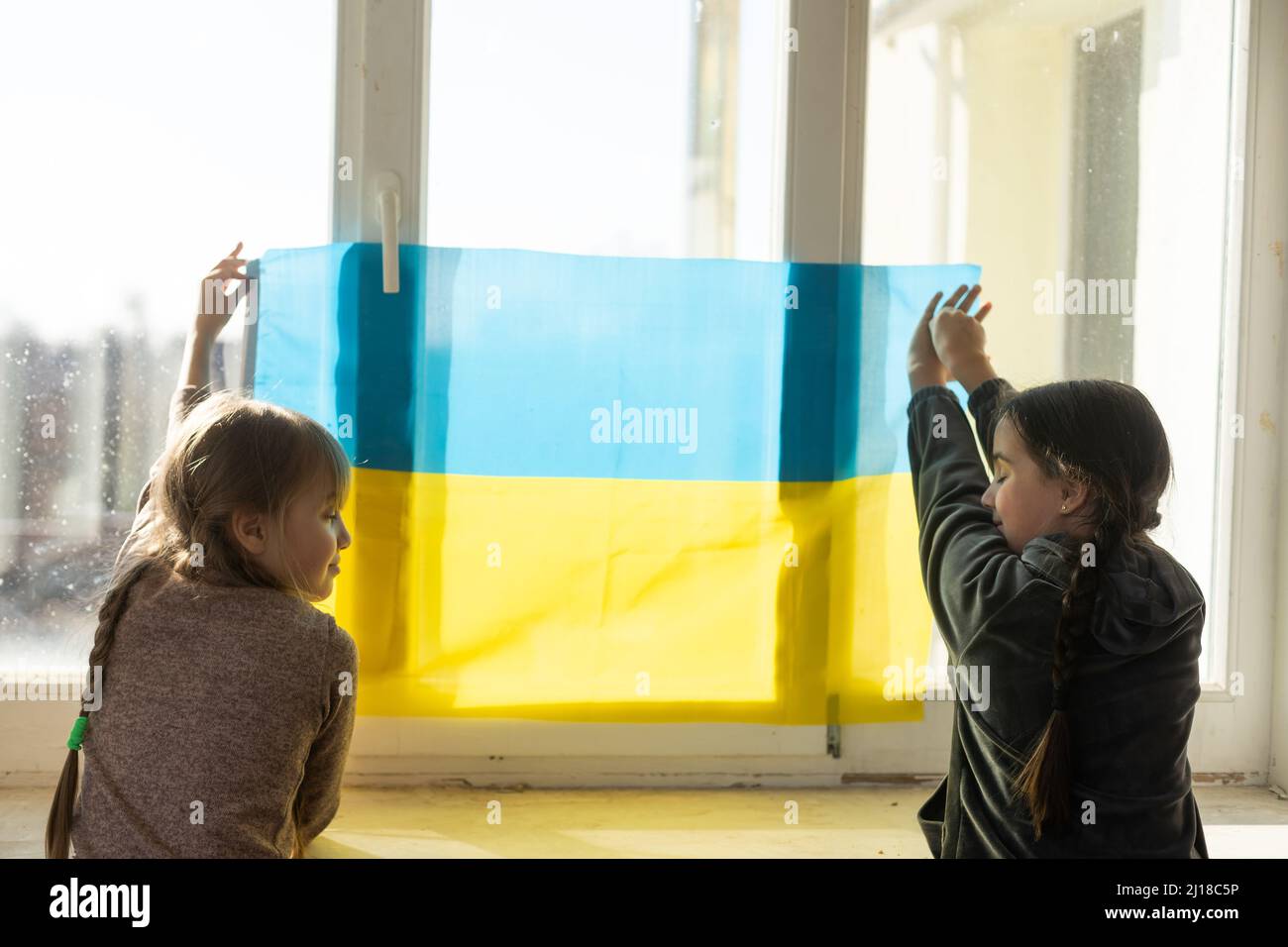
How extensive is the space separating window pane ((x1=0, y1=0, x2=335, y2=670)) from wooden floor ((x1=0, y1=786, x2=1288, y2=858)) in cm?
36

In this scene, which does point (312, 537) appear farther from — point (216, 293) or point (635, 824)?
point (635, 824)

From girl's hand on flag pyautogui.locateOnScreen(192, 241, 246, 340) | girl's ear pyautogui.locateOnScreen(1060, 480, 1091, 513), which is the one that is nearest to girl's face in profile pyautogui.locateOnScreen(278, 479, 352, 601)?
girl's hand on flag pyautogui.locateOnScreen(192, 241, 246, 340)

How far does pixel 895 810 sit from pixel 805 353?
26.7 inches

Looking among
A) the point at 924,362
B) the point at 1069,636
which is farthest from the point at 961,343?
the point at 1069,636

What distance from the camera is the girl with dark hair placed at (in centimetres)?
100

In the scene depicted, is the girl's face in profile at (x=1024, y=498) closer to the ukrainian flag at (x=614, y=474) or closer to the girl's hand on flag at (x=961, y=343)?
the girl's hand on flag at (x=961, y=343)

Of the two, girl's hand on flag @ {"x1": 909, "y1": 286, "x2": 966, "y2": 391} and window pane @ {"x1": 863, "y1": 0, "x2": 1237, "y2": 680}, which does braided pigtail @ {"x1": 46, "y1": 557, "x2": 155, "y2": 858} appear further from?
window pane @ {"x1": 863, "y1": 0, "x2": 1237, "y2": 680}

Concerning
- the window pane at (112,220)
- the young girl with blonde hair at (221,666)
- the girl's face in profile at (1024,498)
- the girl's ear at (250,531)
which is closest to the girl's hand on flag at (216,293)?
the window pane at (112,220)

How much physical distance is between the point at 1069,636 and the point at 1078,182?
3.20 ft

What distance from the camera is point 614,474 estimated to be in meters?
1.57
